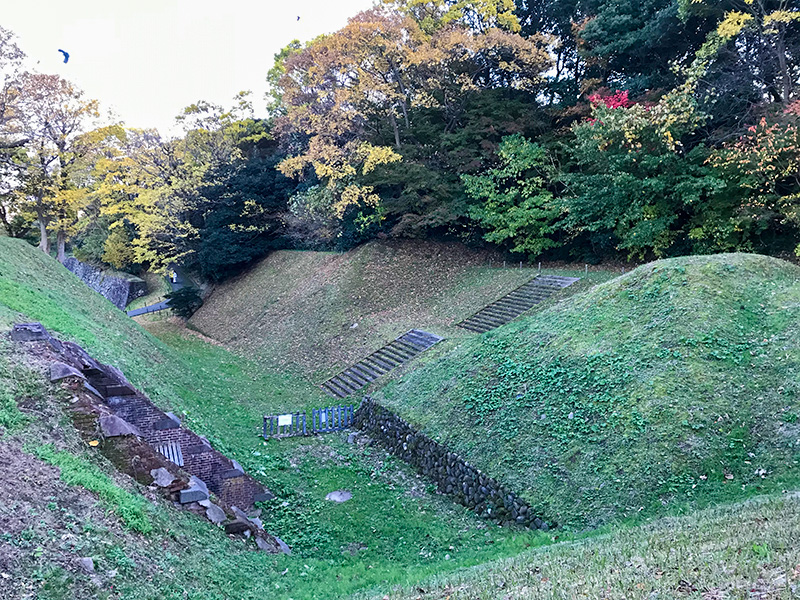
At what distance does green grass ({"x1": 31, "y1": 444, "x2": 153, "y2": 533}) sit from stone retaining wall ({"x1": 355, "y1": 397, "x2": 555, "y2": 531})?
5627 millimetres

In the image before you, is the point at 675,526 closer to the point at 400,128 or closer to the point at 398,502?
the point at 398,502

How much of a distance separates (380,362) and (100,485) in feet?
37.8

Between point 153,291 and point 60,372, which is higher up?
point 60,372

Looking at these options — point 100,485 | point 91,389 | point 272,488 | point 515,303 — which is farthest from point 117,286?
point 100,485

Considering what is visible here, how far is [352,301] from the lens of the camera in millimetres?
21906

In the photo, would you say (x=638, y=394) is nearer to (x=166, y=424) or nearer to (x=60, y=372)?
(x=166, y=424)

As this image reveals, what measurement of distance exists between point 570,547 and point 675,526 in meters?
1.29

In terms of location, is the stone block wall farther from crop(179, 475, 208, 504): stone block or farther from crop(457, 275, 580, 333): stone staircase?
crop(457, 275, 580, 333): stone staircase

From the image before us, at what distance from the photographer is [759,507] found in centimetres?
592

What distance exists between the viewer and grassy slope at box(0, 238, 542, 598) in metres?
6.20

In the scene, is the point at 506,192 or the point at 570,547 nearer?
the point at 570,547

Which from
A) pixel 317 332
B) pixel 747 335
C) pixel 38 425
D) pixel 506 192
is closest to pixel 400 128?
pixel 506 192

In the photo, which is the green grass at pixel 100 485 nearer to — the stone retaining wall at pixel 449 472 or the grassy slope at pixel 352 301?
the stone retaining wall at pixel 449 472

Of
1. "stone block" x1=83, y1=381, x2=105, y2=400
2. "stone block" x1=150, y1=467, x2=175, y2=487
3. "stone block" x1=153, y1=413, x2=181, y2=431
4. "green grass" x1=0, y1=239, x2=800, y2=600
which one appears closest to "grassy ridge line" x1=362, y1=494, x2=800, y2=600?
"green grass" x1=0, y1=239, x2=800, y2=600
